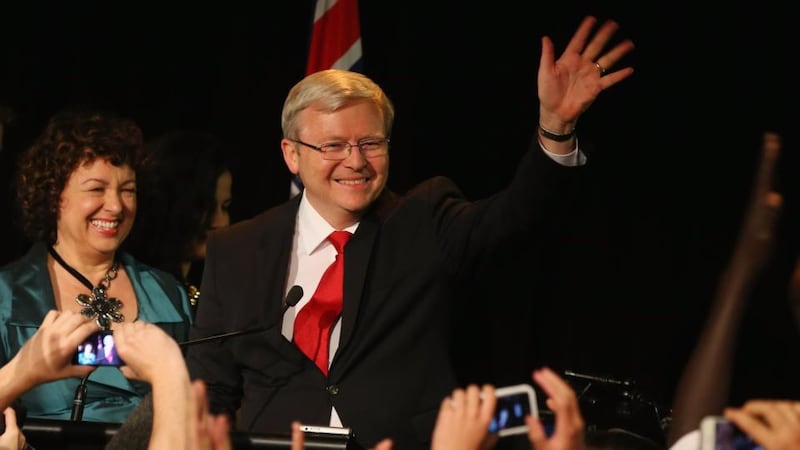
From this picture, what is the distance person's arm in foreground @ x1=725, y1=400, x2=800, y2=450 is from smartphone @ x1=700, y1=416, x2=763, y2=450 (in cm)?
2

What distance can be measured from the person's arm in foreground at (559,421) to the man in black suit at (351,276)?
3.37ft

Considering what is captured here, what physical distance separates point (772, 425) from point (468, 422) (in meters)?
0.38

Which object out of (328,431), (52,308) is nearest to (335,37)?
(52,308)

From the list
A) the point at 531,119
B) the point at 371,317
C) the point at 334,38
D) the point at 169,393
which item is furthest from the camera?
the point at 531,119

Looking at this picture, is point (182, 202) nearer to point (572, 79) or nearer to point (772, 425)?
point (572, 79)

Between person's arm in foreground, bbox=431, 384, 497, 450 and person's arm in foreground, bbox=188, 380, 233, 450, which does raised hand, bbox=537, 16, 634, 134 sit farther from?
person's arm in foreground, bbox=188, 380, 233, 450

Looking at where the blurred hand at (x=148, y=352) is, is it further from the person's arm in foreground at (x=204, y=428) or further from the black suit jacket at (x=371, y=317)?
the black suit jacket at (x=371, y=317)

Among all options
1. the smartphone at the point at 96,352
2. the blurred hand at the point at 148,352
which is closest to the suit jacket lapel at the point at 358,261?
the smartphone at the point at 96,352

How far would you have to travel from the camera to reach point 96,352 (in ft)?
7.77

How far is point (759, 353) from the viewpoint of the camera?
15.1 ft

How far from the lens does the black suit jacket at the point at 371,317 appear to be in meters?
2.79

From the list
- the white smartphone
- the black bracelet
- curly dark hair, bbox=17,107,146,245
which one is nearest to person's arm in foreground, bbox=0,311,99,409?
the white smartphone

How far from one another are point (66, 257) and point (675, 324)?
2.10 metres

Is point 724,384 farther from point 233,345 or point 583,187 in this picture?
point 583,187
